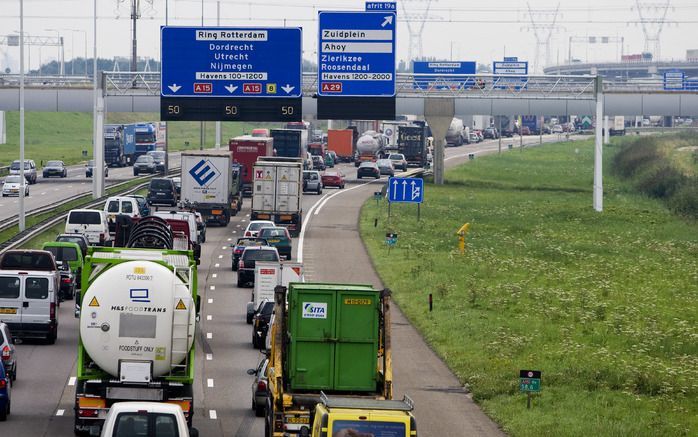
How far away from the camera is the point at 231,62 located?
60.2 meters

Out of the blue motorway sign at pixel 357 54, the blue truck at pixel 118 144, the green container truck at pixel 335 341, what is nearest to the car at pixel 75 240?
the blue motorway sign at pixel 357 54

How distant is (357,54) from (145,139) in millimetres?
70852

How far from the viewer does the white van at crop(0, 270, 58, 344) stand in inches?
1388

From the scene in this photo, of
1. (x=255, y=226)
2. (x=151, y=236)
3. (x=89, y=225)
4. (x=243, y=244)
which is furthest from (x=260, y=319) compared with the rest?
(x=255, y=226)

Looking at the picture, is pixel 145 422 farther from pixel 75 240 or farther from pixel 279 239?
pixel 279 239

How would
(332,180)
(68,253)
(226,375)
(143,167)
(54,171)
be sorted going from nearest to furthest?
(226,375) < (68,253) < (332,180) < (54,171) < (143,167)

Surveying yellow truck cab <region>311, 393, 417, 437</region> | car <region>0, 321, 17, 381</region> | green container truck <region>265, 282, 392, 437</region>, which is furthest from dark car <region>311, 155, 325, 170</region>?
yellow truck cab <region>311, 393, 417, 437</region>

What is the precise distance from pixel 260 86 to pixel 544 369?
2913cm

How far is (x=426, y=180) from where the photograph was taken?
10956 centimetres

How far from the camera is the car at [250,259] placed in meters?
→ 49.6

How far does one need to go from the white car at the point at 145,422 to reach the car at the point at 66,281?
25374 millimetres

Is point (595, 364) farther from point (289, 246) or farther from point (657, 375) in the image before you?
point (289, 246)

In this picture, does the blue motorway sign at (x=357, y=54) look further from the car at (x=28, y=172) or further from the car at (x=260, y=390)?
the car at (x=28, y=172)

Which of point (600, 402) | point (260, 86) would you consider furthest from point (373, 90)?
point (600, 402)
